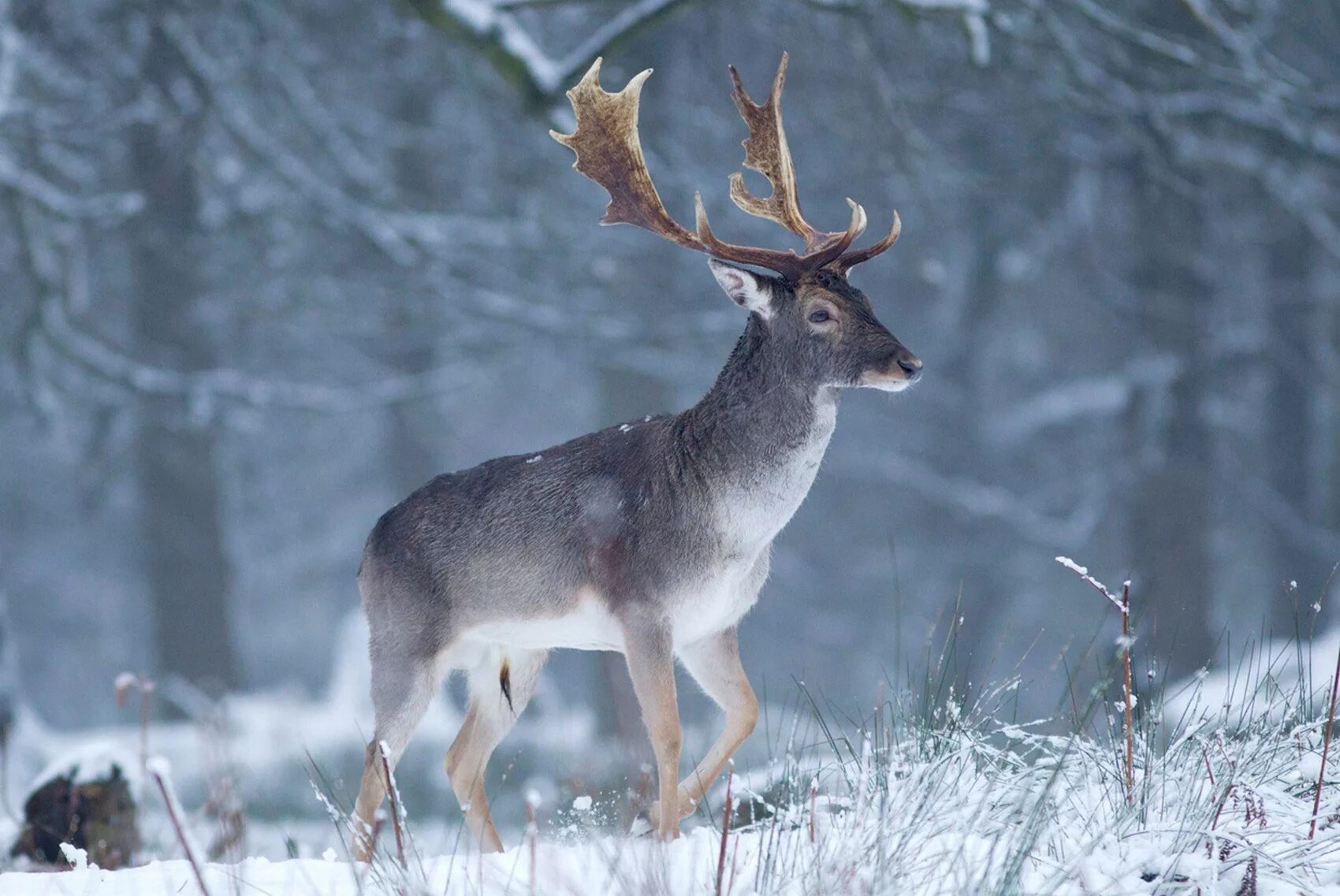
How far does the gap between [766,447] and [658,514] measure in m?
0.44

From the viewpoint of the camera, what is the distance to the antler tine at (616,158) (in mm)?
5008

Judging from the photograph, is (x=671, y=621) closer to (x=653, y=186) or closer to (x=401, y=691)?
(x=401, y=691)

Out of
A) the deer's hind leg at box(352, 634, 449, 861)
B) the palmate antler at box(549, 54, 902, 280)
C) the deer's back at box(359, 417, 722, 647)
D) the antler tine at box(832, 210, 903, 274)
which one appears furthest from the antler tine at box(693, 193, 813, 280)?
the deer's hind leg at box(352, 634, 449, 861)

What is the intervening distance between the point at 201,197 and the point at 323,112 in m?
2.47

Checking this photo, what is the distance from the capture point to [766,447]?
5051 millimetres

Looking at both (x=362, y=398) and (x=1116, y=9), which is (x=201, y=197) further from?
(x=1116, y=9)

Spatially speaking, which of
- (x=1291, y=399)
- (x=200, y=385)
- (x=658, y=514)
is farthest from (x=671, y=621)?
(x=1291, y=399)

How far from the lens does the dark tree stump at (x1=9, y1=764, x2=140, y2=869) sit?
22.6 feet

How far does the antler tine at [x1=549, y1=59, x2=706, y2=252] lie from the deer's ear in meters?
0.11

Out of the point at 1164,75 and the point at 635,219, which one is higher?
the point at 1164,75

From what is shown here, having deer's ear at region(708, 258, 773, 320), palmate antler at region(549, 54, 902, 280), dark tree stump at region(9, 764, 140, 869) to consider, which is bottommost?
dark tree stump at region(9, 764, 140, 869)

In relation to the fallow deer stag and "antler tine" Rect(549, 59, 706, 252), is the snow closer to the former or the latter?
the fallow deer stag

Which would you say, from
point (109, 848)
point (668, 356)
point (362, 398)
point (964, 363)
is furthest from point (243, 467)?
point (109, 848)

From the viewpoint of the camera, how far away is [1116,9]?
1183 cm
